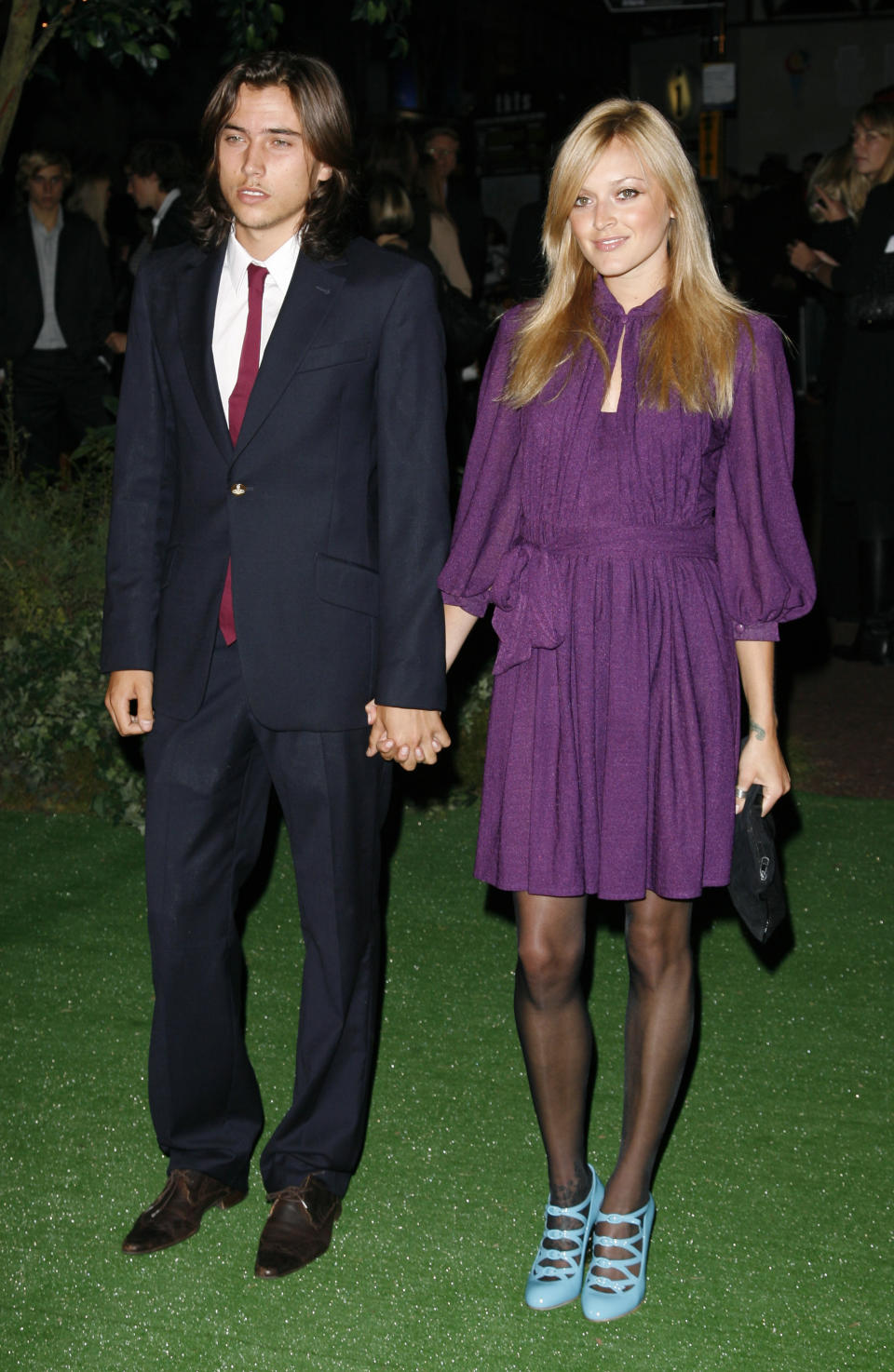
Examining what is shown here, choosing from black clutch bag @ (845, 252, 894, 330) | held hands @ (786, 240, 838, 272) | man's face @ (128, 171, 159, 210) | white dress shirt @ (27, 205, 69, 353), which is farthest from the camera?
white dress shirt @ (27, 205, 69, 353)

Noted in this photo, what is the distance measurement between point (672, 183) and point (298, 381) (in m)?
0.73

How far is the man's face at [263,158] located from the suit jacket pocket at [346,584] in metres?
0.62

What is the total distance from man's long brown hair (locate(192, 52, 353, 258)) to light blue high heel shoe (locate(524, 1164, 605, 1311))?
1816mm

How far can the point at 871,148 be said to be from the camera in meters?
7.34

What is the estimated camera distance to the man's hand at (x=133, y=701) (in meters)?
2.99

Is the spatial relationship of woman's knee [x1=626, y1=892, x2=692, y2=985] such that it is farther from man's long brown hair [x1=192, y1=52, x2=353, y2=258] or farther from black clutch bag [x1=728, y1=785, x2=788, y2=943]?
man's long brown hair [x1=192, y1=52, x2=353, y2=258]

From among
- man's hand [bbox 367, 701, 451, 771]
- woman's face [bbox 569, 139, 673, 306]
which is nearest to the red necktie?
man's hand [bbox 367, 701, 451, 771]

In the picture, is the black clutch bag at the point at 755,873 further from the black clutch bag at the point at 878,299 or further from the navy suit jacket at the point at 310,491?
the black clutch bag at the point at 878,299

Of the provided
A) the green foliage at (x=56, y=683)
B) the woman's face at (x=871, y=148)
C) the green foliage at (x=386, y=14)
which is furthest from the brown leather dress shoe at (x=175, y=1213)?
the woman's face at (x=871, y=148)

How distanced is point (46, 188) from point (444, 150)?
87.9 inches

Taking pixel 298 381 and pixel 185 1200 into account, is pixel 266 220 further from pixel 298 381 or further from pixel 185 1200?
pixel 185 1200

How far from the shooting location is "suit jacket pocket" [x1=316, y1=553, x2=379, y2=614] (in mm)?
2885

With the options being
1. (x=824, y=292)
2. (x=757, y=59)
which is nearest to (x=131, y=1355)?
(x=824, y=292)

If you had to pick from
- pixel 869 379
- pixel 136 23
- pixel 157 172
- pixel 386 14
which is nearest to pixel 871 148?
pixel 869 379
